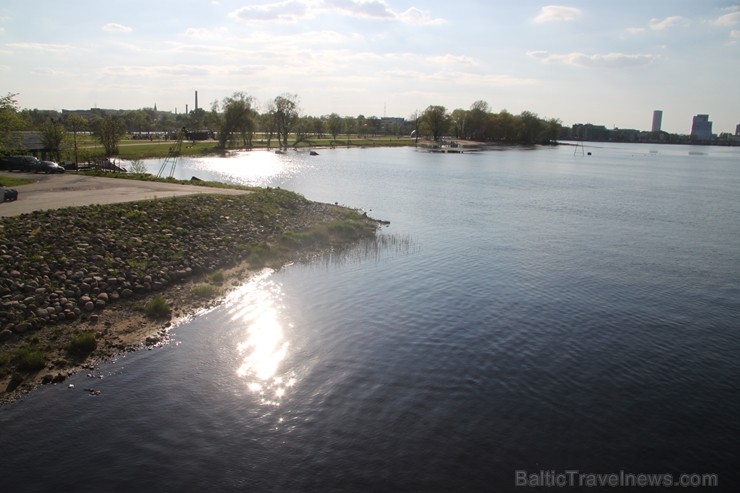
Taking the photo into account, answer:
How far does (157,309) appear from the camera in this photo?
21.1 meters

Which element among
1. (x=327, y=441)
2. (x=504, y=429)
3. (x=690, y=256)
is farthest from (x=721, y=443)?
(x=690, y=256)

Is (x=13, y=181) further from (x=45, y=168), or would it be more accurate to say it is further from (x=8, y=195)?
(x=8, y=195)

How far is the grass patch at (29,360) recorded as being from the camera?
642 inches

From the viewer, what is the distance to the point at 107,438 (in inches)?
531

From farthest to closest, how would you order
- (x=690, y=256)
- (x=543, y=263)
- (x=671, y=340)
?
1. (x=690, y=256)
2. (x=543, y=263)
3. (x=671, y=340)

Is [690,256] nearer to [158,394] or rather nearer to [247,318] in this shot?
[247,318]

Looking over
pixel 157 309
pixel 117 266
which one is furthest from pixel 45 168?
pixel 157 309

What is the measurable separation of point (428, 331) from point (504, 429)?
7023 mm

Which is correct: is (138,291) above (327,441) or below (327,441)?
above

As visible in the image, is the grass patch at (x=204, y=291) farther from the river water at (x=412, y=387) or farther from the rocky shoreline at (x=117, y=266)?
the river water at (x=412, y=387)

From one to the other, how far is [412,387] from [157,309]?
1114cm

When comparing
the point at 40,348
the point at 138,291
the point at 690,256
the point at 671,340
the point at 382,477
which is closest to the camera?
the point at 382,477

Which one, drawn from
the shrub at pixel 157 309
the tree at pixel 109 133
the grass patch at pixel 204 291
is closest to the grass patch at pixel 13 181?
the grass patch at pixel 204 291

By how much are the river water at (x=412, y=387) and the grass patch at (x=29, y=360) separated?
133 centimetres
